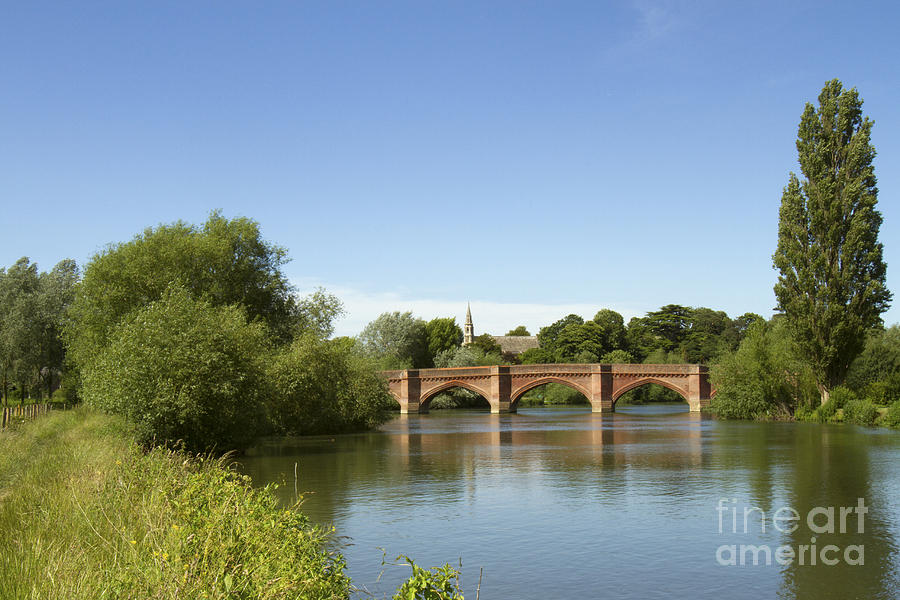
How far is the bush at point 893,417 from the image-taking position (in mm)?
35469

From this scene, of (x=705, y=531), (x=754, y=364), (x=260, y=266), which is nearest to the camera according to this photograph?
(x=705, y=531)

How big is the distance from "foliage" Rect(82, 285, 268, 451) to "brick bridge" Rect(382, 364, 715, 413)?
115 feet

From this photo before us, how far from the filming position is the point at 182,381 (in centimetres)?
2236

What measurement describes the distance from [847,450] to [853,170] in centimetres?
1700

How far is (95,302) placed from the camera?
32906 mm

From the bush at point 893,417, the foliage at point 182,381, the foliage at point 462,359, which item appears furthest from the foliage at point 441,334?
the foliage at point 182,381

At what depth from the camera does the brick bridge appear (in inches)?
2350

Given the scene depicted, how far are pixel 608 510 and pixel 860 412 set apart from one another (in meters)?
27.0

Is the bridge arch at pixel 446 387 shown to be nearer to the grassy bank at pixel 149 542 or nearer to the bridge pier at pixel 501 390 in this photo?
the bridge pier at pixel 501 390

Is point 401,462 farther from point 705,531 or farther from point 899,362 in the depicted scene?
point 899,362

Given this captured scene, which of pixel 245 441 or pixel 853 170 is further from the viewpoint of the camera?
pixel 853 170

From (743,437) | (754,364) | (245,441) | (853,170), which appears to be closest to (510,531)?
(245,441)

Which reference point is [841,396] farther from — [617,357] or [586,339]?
[586,339]

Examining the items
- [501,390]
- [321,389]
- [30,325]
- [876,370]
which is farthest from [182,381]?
[501,390]
